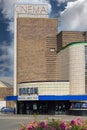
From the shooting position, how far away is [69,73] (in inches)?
3418

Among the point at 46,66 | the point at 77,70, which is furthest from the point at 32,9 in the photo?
the point at 77,70

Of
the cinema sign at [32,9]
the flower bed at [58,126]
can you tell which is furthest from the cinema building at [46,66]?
the flower bed at [58,126]

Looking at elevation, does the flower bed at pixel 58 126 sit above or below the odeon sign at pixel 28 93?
above

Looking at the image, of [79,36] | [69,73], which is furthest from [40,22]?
[69,73]

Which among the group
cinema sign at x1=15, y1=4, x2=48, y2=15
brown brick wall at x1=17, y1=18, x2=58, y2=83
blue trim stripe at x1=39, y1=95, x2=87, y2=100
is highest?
cinema sign at x1=15, y1=4, x2=48, y2=15

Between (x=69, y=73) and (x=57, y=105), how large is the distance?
7399 millimetres

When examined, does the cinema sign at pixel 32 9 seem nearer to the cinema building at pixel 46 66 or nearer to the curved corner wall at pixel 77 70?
the cinema building at pixel 46 66

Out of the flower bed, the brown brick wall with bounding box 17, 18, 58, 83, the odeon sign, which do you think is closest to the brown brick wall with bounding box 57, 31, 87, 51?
the brown brick wall with bounding box 17, 18, 58, 83

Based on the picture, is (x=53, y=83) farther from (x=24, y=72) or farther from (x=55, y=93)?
(x=24, y=72)

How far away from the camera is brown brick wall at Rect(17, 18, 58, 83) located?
132125 millimetres

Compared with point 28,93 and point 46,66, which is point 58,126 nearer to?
point 28,93

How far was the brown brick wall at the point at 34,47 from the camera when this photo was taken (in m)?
132

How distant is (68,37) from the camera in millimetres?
131375

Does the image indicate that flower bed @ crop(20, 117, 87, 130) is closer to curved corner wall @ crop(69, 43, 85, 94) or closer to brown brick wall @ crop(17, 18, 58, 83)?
curved corner wall @ crop(69, 43, 85, 94)
